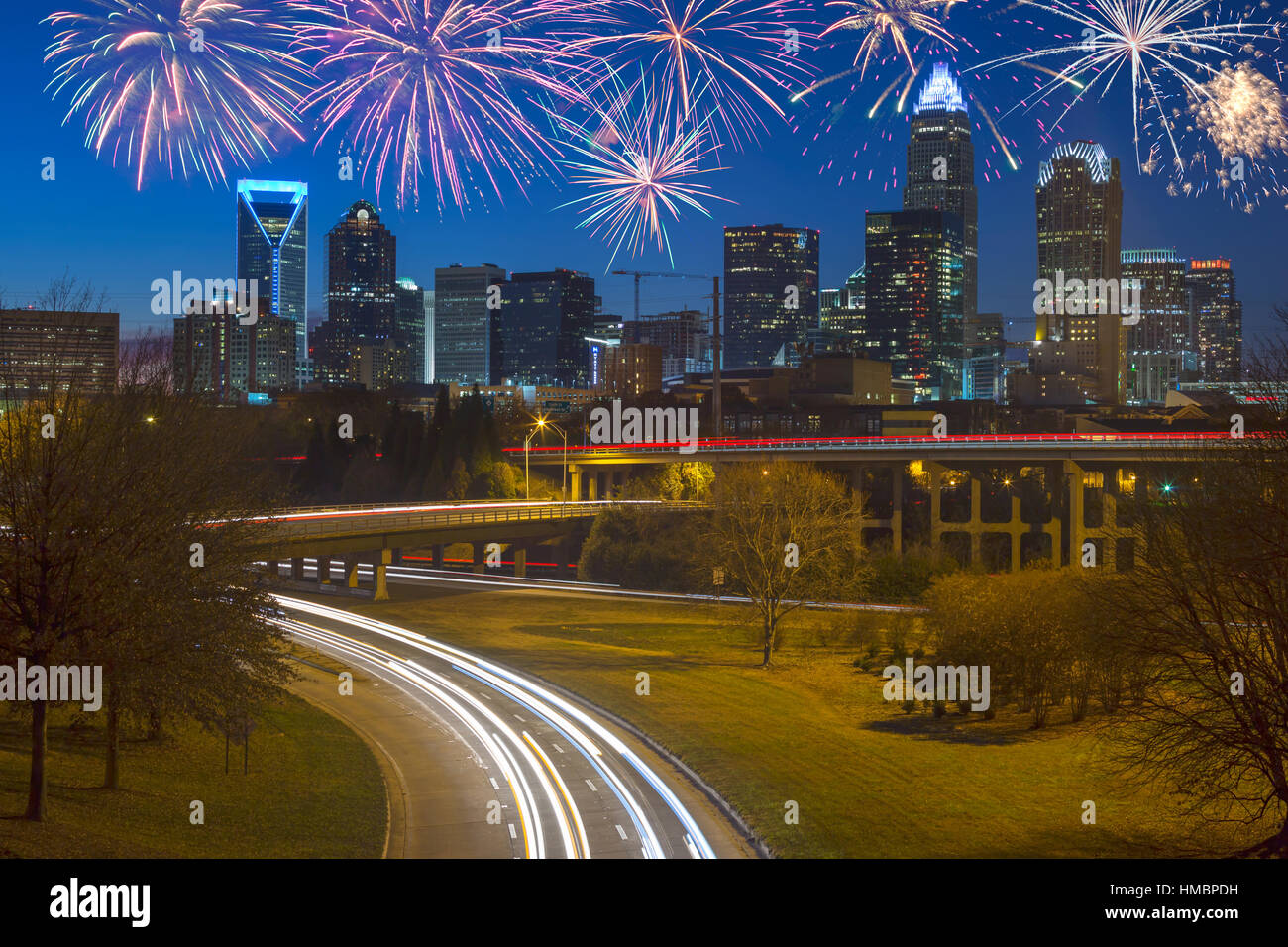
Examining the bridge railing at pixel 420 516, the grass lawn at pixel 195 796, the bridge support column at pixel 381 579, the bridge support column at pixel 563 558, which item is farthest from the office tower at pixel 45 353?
the bridge support column at pixel 563 558

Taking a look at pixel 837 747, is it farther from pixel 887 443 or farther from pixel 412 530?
pixel 887 443

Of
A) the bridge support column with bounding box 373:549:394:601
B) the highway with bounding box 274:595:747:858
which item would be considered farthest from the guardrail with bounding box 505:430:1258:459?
the highway with bounding box 274:595:747:858

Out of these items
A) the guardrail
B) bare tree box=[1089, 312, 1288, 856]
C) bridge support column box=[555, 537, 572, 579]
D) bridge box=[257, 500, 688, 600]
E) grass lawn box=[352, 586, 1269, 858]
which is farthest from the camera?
the guardrail

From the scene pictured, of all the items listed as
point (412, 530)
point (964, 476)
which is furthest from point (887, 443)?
point (412, 530)

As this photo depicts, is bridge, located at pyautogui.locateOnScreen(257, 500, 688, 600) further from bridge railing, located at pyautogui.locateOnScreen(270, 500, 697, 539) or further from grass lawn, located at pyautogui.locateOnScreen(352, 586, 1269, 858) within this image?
grass lawn, located at pyautogui.locateOnScreen(352, 586, 1269, 858)

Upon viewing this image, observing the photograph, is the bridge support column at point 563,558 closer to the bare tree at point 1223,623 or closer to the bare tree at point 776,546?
the bare tree at point 776,546

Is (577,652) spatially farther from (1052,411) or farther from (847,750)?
(1052,411)
